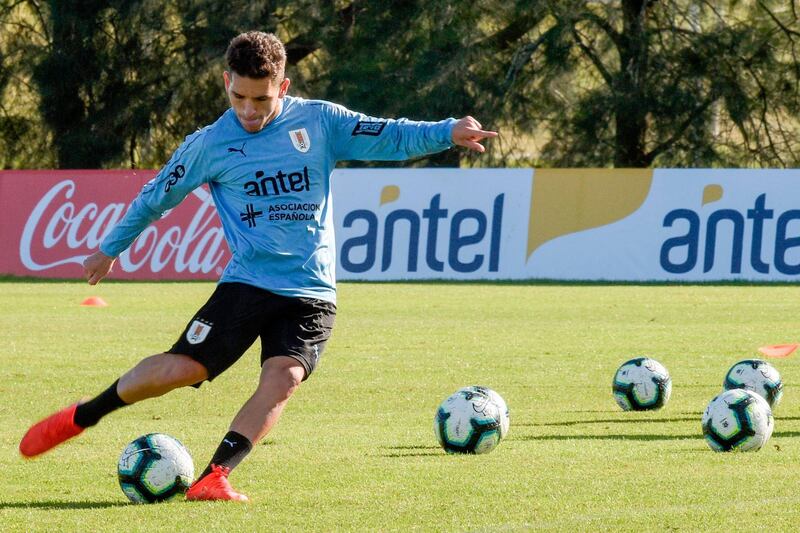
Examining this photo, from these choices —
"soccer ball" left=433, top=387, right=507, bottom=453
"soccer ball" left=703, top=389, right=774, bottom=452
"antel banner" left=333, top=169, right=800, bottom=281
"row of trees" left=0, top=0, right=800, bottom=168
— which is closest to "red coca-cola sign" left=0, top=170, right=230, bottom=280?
"antel banner" left=333, top=169, right=800, bottom=281

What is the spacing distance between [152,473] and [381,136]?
1.89 meters

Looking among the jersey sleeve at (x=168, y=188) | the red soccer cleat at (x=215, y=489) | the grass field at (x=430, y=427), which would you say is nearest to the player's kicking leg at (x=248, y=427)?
the red soccer cleat at (x=215, y=489)

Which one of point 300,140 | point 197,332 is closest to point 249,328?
point 197,332

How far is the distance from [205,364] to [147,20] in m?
29.9

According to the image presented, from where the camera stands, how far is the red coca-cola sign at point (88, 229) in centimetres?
2445

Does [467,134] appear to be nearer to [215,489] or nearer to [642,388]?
[215,489]

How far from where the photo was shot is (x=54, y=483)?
713 centimetres

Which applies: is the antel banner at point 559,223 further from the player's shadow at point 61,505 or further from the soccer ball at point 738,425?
the player's shadow at point 61,505

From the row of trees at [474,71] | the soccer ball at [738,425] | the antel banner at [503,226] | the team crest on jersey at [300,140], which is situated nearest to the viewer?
the team crest on jersey at [300,140]

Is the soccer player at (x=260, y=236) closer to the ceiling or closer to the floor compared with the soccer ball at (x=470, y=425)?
closer to the ceiling

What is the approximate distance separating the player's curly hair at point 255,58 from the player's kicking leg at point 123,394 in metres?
1.34

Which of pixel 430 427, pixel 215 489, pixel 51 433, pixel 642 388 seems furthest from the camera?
pixel 642 388

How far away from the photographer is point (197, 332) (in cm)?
654

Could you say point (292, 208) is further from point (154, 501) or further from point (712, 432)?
point (712, 432)
